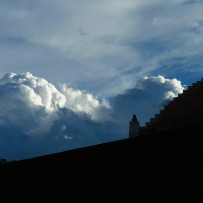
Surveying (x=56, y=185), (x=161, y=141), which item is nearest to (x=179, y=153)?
(x=161, y=141)

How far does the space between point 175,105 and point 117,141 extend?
567 inches

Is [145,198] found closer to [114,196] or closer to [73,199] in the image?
[114,196]

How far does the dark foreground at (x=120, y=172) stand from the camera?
282 inches

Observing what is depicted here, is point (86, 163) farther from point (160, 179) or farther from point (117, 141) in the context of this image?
point (160, 179)

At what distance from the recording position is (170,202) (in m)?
7.05

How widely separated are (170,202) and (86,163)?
275 centimetres

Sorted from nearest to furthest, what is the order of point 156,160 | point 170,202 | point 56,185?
point 170,202 < point 156,160 < point 56,185

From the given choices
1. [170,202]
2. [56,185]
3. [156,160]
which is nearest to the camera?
[170,202]

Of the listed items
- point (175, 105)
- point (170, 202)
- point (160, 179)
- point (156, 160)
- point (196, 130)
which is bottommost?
point (170, 202)

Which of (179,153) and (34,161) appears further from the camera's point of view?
(34,161)

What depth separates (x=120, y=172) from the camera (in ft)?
26.5

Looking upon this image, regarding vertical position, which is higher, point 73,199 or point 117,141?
point 117,141

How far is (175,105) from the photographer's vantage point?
71.8 ft

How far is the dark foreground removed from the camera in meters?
7.15
